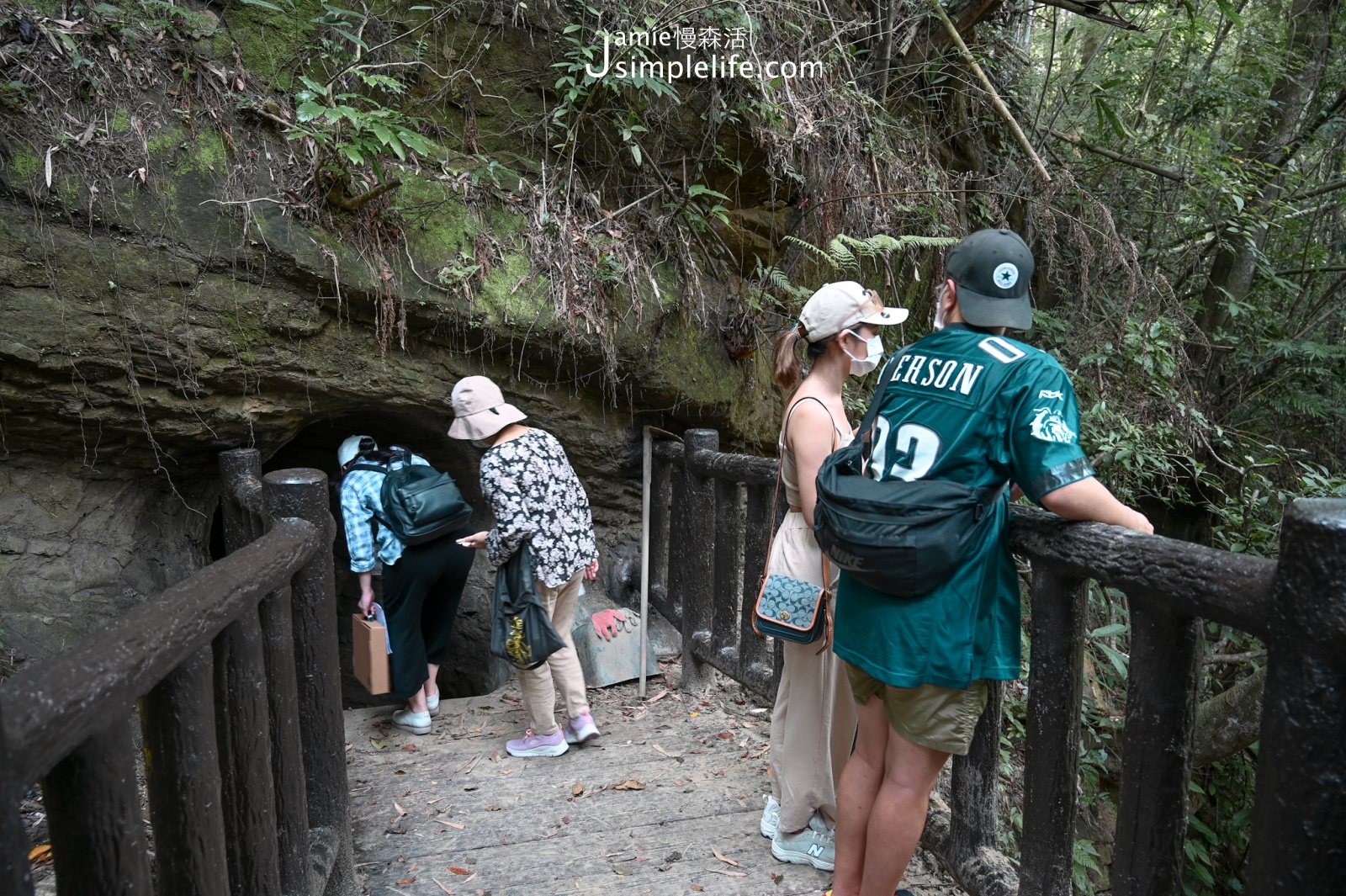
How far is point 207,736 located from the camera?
5.93 ft

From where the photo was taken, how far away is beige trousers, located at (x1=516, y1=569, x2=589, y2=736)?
430 centimetres

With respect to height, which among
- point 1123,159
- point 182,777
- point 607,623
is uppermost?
point 1123,159

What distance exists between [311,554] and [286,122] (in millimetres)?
3109

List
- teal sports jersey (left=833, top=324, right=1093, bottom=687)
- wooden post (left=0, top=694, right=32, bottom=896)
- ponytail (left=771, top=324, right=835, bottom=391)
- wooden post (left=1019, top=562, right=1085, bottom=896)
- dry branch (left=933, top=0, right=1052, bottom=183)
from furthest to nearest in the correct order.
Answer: dry branch (left=933, top=0, right=1052, bottom=183), ponytail (left=771, top=324, right=835, bottom=391), wooden post (left=1019, top=562, right=1085, bottom=896), teal sports jersey (left=833, top=324, right=1093, bottom=687), wooden post (left=0, top=694, right=32, bottom=896)

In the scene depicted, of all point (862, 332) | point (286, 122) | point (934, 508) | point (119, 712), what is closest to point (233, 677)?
point (119, 712)

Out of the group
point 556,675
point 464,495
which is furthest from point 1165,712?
point 464,495

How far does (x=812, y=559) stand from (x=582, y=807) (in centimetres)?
174

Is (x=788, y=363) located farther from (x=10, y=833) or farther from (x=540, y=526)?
(x=10, y=833)

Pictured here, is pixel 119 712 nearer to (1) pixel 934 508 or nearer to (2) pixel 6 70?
(1) pixel 934 508

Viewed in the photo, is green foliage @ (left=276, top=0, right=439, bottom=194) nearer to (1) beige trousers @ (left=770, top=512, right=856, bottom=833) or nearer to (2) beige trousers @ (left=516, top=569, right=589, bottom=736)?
(2) beige trousers @ (left=516, top=569, right=589, bottom=736)

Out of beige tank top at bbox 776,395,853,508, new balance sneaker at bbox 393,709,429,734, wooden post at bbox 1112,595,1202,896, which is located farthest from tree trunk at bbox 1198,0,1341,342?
new balance sneaker at bbox 393,709,429,734

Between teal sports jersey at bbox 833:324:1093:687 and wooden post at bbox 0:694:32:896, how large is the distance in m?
1.85

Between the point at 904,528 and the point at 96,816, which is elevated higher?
the point at 904,528

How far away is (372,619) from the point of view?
4.67m
